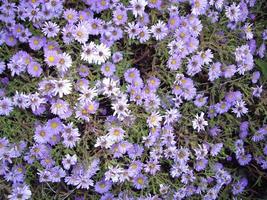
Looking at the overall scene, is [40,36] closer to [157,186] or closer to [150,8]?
[150,8]

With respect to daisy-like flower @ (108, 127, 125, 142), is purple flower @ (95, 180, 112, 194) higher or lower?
lower

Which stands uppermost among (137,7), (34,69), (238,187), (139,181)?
(137,7)

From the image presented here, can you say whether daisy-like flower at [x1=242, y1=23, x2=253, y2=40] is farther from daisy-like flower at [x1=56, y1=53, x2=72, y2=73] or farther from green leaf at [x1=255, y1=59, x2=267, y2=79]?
daisy-like flower at [x1=56, y1=53, x2=72, y2=73]

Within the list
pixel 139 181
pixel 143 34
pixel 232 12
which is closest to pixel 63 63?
pixel 143 34

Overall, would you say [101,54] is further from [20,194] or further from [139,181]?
[20,194]

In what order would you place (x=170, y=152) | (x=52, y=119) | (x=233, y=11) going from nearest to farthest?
(x=52, y=119) < (x=170, y=152) < (x=233, y=11)

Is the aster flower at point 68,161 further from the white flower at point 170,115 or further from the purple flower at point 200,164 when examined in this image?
the purple flower at point 200,164

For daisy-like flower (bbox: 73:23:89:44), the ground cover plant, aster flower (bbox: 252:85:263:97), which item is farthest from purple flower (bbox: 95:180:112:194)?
aster flower (bbox: 252:85:263:97)

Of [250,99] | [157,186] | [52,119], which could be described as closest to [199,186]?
[157,186]
